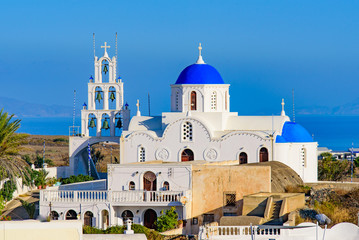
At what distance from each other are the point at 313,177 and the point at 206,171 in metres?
9.66

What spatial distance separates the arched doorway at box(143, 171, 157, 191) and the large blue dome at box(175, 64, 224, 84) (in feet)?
28.3

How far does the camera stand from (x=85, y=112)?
48.8 meters

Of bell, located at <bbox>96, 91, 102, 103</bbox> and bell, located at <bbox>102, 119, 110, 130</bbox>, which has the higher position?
bell, located at <bbox>96, 91, 102, 103</bbox>

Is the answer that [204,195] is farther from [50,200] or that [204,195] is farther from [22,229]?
[22,229]

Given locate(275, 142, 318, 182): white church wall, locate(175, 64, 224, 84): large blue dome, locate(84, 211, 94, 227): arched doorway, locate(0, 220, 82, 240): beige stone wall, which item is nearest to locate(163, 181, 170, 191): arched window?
locate(84, 211, 94, 227): arched doorway

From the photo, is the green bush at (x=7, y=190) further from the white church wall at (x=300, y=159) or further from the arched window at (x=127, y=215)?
the white church wall at (x=300, y=159)

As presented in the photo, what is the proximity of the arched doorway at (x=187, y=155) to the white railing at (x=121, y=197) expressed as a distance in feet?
23.6

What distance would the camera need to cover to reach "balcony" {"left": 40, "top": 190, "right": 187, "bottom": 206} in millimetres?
36156

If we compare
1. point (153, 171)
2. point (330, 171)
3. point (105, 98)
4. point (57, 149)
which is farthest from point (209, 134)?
point (57, 149)

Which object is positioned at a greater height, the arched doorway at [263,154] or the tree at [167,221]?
the arched doorway at [263,154]

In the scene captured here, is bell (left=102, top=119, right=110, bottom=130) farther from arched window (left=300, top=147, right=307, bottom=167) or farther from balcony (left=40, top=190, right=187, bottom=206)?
balcony (left=40, top=190, right=187, bottom=206)

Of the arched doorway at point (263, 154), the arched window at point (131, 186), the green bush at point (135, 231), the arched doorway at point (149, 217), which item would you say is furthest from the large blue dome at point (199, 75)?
the green bush at point (135, 231)

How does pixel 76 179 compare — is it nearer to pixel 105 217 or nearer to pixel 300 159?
pixel 105 217

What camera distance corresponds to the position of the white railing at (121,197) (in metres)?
36.3
